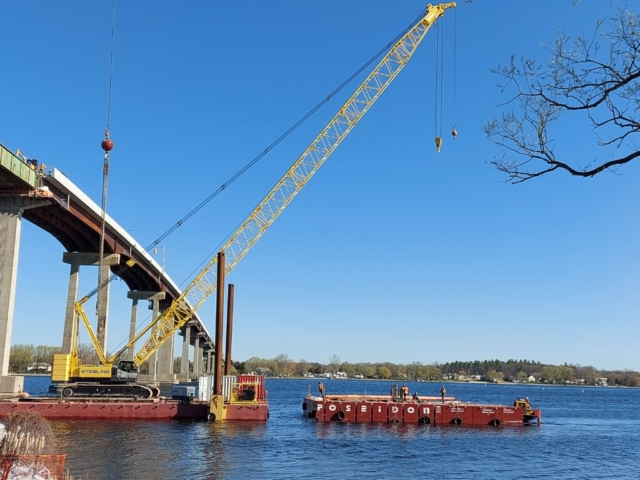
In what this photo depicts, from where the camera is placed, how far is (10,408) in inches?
2076

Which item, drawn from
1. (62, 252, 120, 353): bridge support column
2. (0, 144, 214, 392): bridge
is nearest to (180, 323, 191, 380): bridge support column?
(0, 144, 214, 392): bridge

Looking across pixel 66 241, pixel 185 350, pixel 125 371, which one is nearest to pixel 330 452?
pixel 125 371

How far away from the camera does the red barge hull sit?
2248 inches

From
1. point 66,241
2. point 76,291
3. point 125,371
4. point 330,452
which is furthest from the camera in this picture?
point 66,241

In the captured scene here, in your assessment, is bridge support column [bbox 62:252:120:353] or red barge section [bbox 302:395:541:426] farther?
bridge support column [bbox 62:252:120:353]

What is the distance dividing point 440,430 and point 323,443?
16.5 meters

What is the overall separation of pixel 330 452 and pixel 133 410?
22898 mm

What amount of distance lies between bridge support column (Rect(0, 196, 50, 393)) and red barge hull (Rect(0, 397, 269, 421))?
244 cm

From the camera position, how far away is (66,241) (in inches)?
3223

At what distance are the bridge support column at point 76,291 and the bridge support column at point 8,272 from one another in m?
19.8

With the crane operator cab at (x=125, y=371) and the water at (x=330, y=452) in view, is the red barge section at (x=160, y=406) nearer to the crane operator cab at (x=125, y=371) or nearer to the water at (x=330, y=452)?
the water at (x=330, y=452)

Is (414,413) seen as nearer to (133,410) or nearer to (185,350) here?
(133,410)

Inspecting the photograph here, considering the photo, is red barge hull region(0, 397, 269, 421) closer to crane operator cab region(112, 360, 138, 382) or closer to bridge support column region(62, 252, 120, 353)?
crane operator cab region(112, 360, 138, 382)

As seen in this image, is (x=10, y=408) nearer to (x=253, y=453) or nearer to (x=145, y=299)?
(x=253, y=453)
